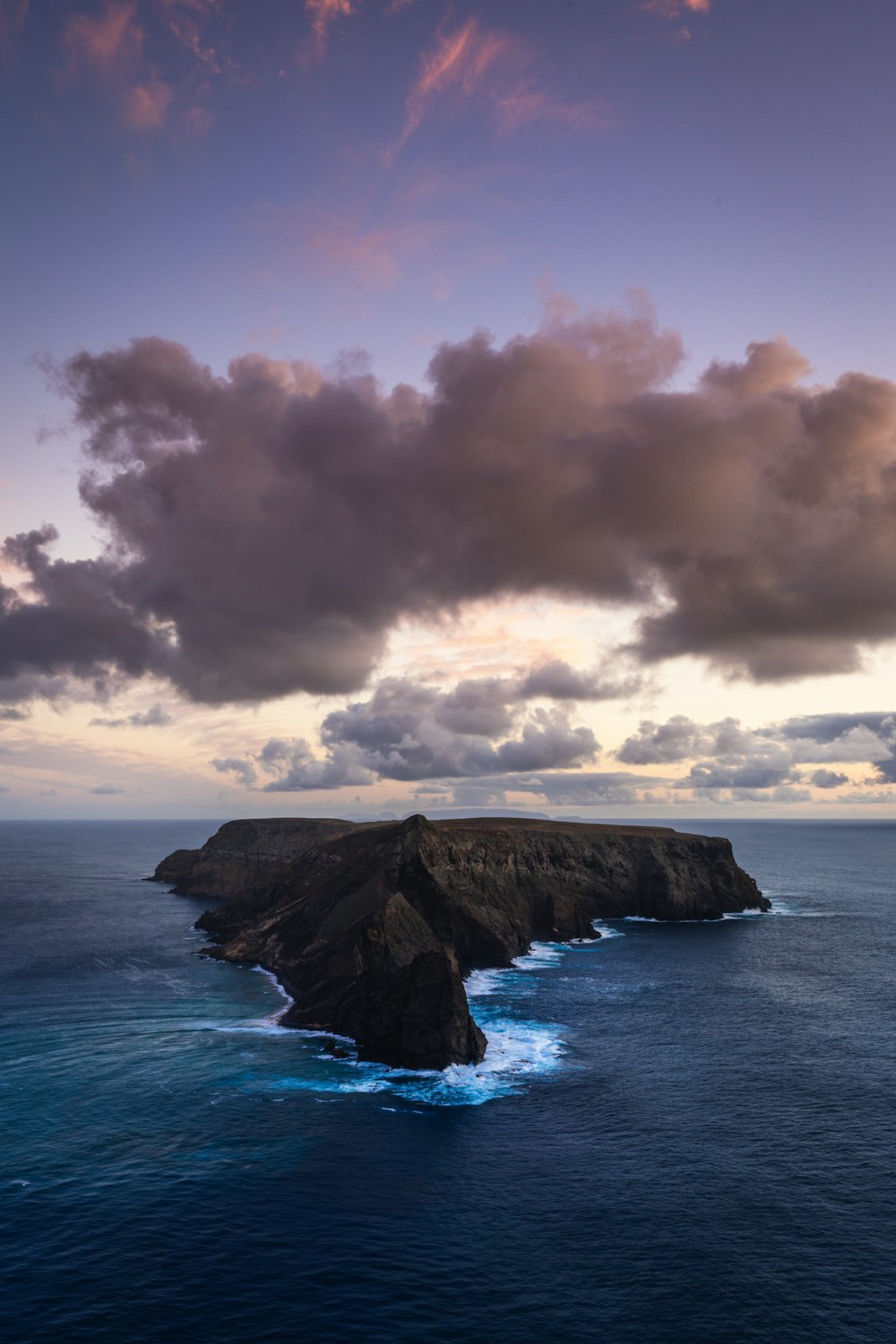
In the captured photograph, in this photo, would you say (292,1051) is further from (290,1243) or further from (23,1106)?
(290,1243)

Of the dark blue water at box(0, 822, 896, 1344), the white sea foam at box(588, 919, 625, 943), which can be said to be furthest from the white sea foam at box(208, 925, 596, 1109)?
the white sea foam at box(588, 919, 625, 943)

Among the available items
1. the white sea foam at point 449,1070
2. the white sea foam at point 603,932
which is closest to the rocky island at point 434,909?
the white sea foam at point 603,932

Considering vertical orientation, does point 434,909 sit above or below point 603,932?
above

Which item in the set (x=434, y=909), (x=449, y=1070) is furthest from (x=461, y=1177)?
(x=434, y=909)

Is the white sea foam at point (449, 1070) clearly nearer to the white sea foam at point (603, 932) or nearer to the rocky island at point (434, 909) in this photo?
the rocky island at point (434, 909)

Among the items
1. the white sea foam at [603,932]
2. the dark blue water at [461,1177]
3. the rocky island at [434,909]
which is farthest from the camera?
the white sea foam at [603,932]

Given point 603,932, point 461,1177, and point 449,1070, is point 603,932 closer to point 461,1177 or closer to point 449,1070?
point 449,1070

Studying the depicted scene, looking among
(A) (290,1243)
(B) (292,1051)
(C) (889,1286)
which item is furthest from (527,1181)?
(B) (292,1051)
